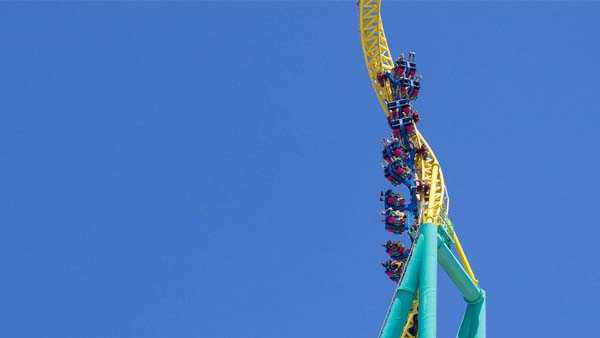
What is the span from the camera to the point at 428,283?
58.4 m

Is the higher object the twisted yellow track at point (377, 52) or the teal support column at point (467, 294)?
the twisted yellow track at point (377, 52)

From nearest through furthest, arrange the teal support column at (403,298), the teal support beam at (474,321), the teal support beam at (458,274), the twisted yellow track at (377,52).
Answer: the teal support column at (403,298)
the teal support beam at (474,321)
the teal support beam at (458,274)
the twisted yellow track at (377,52)

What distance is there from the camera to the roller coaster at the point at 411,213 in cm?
5900

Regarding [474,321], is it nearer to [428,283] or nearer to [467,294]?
[467,294]

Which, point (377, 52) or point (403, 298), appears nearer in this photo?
point (403, 298)

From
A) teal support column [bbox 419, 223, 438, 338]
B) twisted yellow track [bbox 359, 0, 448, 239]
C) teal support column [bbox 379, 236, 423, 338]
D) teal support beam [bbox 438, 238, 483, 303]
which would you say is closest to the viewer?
teal support column [bbox 419, 223, 438, 338]

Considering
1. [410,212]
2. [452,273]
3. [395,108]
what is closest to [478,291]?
[452,273]

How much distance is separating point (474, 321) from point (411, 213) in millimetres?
7003

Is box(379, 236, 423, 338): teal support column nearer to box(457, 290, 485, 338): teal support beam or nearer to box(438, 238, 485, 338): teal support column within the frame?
box(438, 238, 485, 338): teal support column

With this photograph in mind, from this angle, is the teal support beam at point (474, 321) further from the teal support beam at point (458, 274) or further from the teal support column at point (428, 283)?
the teal support column at point (428, 283)

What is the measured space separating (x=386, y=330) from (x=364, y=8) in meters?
22.6

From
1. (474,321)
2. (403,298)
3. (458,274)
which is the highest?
(458,274)

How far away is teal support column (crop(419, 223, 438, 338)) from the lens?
56.7 meters


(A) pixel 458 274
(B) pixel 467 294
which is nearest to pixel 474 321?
(B) pixel 467 294
